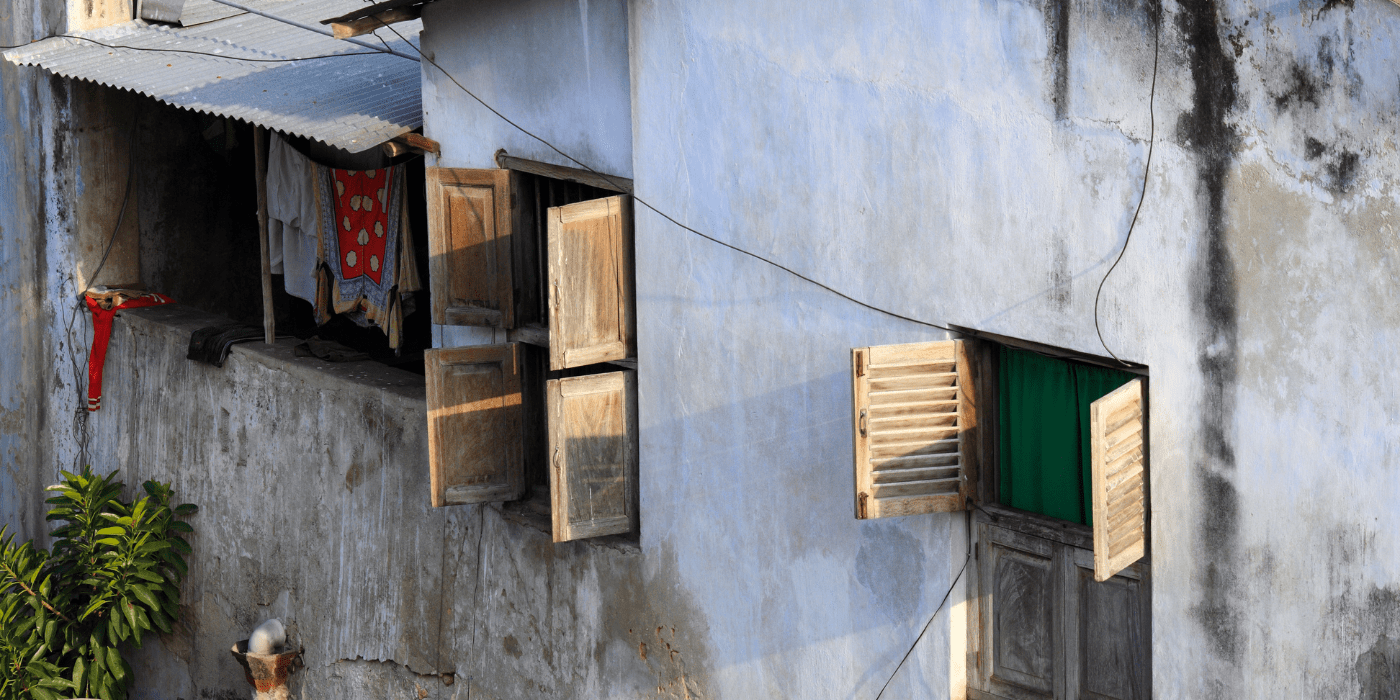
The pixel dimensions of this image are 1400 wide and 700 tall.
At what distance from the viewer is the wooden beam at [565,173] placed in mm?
6332

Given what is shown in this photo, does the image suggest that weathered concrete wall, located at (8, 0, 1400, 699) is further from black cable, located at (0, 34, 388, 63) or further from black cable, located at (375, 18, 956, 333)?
black cable, located at (0, 34, 388, 63)

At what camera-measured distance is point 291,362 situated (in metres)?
8.54

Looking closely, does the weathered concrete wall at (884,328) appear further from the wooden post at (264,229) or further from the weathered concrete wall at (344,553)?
the wooden post at (264,229)

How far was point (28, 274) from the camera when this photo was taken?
1016 cm

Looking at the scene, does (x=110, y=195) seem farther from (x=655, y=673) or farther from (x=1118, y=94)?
(x=1118, y=94)

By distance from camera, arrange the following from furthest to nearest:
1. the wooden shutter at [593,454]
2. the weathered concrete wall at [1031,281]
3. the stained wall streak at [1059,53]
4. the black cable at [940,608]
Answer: the wooden shutter at [593,454] → the black cable at [940,608] → the stained wall streak at [1059,53] → the weathered concrete wall at [1031,281]

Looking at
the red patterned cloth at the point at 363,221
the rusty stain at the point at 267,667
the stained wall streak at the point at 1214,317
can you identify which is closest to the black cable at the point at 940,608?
the stained wall streak at the point at 1214,317

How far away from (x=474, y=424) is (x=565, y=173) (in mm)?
1286

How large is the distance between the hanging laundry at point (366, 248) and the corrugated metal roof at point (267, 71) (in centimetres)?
58

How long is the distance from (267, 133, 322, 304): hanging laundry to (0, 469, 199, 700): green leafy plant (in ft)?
5.49

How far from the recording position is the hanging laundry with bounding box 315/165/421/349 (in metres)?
8.23

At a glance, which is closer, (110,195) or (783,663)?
(783,663)

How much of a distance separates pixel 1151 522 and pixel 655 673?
269cm

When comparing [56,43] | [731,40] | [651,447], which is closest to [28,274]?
[56,43]
